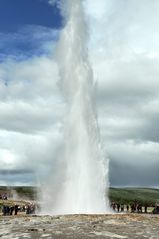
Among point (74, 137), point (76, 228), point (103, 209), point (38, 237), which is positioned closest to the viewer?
point (38, 237)

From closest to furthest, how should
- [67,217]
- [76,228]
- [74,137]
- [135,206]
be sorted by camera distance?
[76,228] < [67,217] < [74,137] < [135,206]

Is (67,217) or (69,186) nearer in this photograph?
(67,217)

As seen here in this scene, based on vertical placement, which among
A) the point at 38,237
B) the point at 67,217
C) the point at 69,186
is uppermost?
the point at 69,186

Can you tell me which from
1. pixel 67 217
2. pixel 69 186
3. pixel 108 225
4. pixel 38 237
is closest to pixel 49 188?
pixel 69 186

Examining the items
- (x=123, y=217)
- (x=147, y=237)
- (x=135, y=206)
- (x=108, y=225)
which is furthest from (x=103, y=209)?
(x=135, y=206)

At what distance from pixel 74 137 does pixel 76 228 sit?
23130 mm

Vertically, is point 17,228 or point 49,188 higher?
point 49,188

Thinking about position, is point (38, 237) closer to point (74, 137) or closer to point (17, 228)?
point (17, 228)

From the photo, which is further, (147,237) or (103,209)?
(103,209)

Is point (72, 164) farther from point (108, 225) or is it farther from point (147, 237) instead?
point (147, 237)

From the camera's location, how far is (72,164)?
167ft

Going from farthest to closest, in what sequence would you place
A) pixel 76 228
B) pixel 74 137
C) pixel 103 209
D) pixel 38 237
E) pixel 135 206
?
pixel 135 206 → pixel 74 137 → pixel 103 209 → pixel 76 228 → pixel 38 237

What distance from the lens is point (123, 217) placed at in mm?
36750

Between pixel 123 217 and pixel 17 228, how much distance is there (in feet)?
32.0
